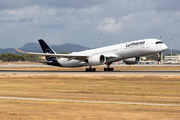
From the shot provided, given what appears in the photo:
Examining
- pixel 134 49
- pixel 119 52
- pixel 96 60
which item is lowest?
pixel 96 60

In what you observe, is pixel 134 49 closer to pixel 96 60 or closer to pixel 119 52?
pixel 119 52

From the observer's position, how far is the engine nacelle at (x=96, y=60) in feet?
159

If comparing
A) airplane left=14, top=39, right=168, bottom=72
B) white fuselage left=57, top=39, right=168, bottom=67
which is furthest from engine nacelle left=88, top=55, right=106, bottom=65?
white fuselage left=57, top=39, right=168, bottom=67

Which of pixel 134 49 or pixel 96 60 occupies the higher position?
pixel 134 49

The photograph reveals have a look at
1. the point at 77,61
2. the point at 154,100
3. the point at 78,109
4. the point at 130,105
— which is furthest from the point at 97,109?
the point at 77,61

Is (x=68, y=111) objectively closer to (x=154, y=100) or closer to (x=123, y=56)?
(x=154, y=100)

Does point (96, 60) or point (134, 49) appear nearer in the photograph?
point (134, 49)

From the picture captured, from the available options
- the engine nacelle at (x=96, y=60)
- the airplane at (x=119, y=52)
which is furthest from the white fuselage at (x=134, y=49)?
the engine nacelle at (x=96, y=60)

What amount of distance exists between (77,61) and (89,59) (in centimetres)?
590

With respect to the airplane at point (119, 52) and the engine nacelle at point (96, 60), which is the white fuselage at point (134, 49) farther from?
the engine nacelle at point (96, 60)

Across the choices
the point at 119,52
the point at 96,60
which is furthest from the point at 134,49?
the point at 96,60

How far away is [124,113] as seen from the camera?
1333cm

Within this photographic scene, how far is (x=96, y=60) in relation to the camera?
159ft

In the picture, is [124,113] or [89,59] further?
[89,59]
